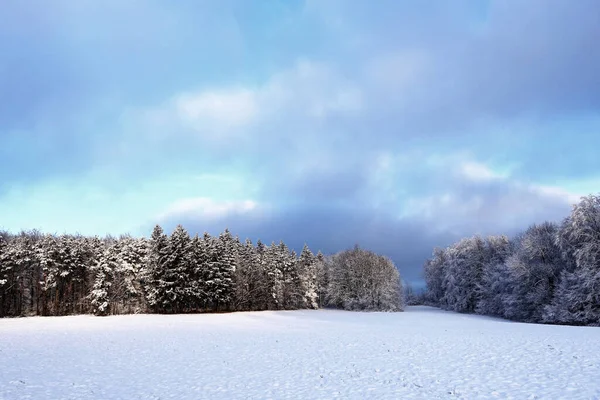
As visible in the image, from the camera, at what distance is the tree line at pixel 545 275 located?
44.5 meters

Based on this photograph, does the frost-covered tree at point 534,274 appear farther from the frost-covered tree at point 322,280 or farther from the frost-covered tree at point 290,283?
the frost-covered tree at point 322,280

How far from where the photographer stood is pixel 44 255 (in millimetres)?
63656

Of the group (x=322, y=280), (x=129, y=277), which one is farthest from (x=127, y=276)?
(x=322, y=280)

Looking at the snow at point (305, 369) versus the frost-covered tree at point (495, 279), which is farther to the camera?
the frost-covered tree at point (495, 279)

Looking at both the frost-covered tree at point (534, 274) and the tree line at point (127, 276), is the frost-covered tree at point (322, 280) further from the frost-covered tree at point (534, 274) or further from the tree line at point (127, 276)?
the frost-covered tree at point (534, 274)

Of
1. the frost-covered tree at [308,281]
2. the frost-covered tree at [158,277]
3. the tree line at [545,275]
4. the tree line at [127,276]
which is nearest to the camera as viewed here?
the tree line at [545,275]

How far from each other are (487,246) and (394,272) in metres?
18.5

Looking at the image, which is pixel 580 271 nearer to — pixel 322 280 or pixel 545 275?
pixel 545 275

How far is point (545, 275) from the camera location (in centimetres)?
5225

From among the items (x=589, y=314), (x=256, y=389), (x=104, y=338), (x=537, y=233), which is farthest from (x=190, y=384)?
(x=537, y=233)

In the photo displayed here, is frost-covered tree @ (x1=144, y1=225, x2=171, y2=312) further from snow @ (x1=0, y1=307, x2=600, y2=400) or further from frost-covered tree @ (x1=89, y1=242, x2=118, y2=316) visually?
snow @ (x1=0, y1=307, x2=600, y2=400)

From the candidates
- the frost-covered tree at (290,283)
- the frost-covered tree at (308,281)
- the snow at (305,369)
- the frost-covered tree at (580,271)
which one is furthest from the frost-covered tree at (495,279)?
the snow at (305,369)

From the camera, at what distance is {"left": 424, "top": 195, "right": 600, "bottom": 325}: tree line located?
4447 centimetres

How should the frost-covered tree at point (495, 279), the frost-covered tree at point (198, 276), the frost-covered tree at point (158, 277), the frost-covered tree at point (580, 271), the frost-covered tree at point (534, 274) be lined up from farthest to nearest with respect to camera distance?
the frost-covered tree at point (198, 276), the frost-covered tree at point (158, 277), the frost-covered tree at point (495, 279), the frost-covered tree at point (534, 274), the frost-covered tree at point (580, 271)
